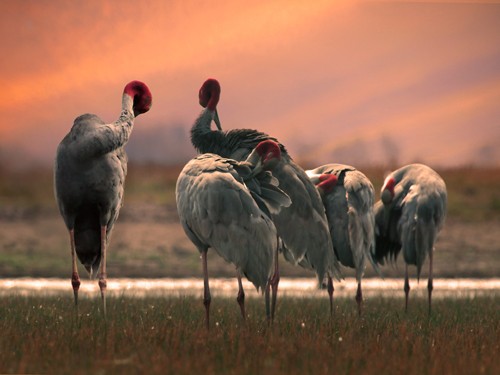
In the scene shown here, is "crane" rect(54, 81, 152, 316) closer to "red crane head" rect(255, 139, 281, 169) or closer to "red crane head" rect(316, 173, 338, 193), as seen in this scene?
"red crane head" rect(255, 139, 281, 169)

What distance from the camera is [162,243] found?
2078 centimetres

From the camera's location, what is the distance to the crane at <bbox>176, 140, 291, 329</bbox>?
873 centimetres

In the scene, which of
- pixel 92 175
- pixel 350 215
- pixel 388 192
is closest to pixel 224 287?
pixel 388 192

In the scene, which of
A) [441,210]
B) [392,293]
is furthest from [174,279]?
[441,210]

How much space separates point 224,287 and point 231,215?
6723 mm

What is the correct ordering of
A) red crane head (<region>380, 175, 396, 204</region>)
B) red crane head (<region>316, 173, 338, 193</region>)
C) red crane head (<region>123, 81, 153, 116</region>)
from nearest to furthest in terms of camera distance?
1. red crane head (<region>316, 173, 338, 193</region>)
2. red crane head (<region>123, 81, 153, 116</region>)
3. red crane head (<region>380, 175, 396, 204</region>)

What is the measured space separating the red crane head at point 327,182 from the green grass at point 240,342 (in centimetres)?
135

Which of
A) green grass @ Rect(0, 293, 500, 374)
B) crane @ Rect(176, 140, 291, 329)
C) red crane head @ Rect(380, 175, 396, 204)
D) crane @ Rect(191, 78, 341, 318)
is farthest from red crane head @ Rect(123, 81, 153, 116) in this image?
red crane head @ Rect(380, 175, 396, 204)

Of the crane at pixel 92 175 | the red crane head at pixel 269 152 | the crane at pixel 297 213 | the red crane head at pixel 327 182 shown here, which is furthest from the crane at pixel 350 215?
the crane at pixel 92 175

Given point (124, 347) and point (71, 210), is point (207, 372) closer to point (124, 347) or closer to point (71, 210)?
point (124, 347)

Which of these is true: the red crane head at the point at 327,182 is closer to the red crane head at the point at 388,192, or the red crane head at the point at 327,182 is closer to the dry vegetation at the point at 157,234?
the red crane head at the point at 388,192

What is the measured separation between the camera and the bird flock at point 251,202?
8828 millimetres

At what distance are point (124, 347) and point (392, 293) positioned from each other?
23.3 ft

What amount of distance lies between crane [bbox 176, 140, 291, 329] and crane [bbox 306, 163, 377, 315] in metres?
1.76
